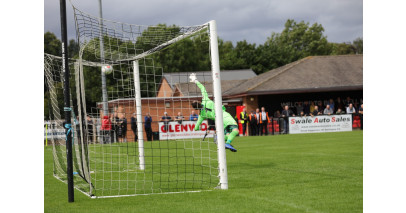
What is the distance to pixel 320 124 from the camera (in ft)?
105

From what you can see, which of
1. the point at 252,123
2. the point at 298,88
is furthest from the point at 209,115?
the point at 298,88

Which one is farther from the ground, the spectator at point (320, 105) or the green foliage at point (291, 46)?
the green foliage at point (291, 46)

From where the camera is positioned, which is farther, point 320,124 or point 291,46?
point 291,46

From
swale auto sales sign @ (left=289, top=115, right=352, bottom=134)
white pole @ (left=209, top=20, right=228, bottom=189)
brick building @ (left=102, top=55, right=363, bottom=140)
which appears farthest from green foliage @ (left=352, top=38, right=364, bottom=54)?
white pole @ (left=209, top=20, right=228, bottom=189)

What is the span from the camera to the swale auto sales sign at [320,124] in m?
31.8

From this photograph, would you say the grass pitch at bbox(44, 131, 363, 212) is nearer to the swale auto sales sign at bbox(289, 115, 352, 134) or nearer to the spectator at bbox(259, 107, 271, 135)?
the spectator at bbox(259, 107, 271, 135)

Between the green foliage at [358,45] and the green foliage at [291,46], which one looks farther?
the green foliage at [358,45]

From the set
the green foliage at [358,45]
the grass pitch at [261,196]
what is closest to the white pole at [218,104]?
the grass pitch at [261,196]

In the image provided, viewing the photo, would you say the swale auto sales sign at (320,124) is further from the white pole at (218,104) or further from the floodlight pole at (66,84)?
the floodlight pole at (66,84)

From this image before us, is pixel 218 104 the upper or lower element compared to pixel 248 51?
lower

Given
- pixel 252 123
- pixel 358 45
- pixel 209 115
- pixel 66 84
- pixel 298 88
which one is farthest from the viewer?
pixel 358 45

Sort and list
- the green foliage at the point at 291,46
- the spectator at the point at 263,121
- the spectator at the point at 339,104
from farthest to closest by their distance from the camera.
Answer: the green foliage at the point at 291,46 < the spectator at the point at 339,104 < the spectator at the point at 263,121

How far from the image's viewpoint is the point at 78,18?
8.27 meters

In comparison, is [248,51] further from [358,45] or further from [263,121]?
[263,121]
